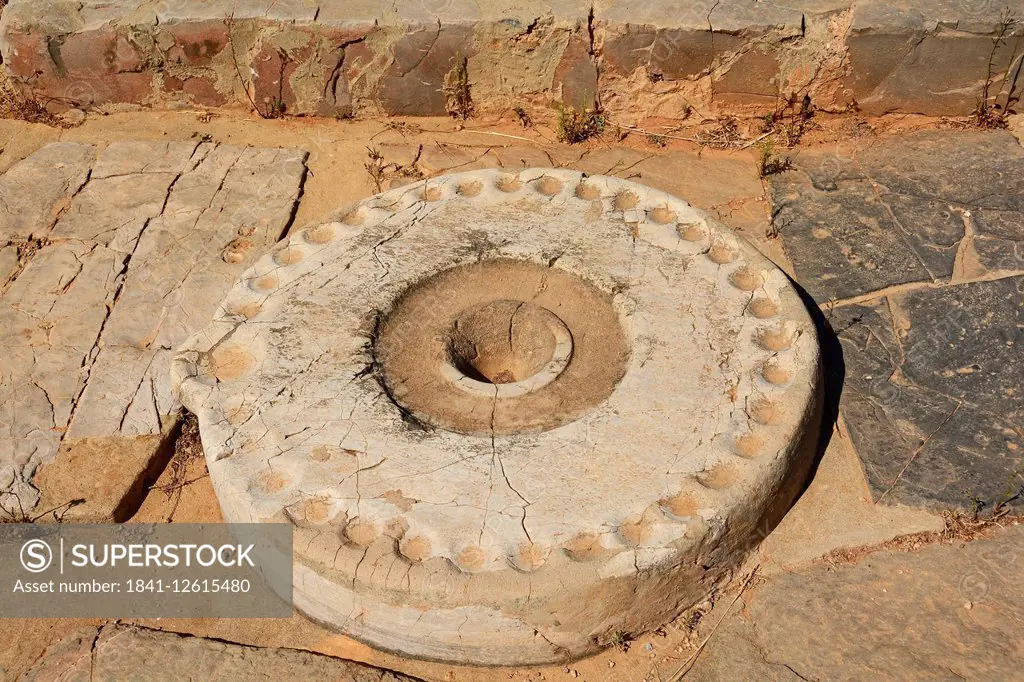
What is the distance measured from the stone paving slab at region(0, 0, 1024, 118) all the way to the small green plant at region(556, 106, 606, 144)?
0.06 meters

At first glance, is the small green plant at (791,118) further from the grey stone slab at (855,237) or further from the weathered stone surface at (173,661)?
the weathered stone surface at (173,661)

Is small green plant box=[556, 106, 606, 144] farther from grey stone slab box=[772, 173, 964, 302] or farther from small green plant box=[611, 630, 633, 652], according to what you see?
small green plant box=[611, 630, 633, 652]

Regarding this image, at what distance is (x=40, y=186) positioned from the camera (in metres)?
4.91

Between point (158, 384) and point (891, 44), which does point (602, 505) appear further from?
point (891, 44)

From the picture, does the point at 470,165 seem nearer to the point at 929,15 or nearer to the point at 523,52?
the point at 523,52

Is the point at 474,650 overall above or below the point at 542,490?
below

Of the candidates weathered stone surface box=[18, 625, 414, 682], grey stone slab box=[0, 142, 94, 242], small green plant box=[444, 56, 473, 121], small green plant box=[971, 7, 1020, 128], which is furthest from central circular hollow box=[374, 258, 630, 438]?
small green plant box=[971, 7, 1020, 128]

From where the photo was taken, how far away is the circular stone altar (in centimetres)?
293

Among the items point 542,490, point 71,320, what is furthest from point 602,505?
point 71,320

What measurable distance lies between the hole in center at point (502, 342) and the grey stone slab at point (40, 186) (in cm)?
221

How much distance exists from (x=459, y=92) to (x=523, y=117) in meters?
0.35

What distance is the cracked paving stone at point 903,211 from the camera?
4.21 meters

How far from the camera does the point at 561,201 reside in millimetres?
4137

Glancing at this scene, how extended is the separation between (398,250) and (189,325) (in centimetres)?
94
